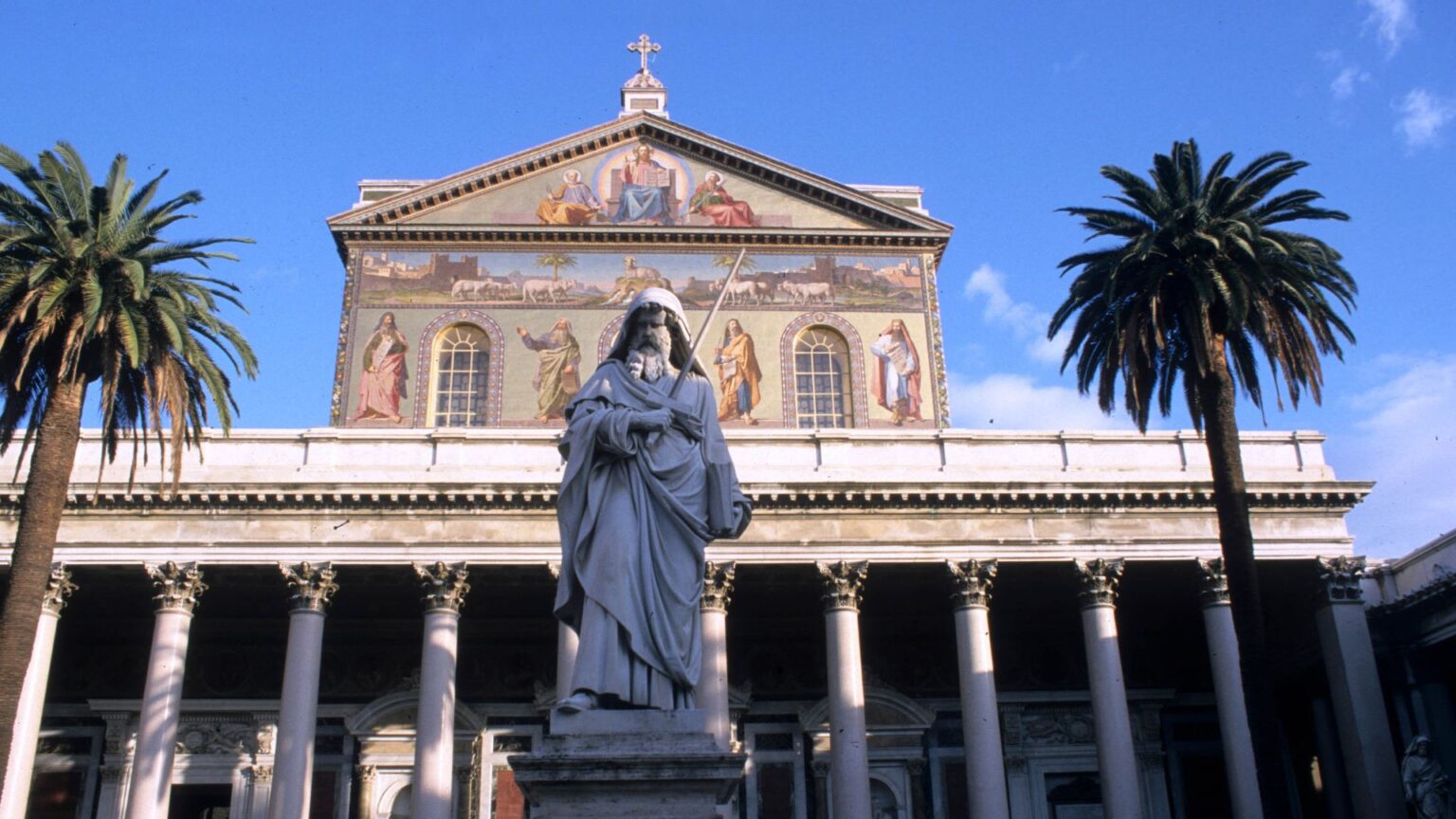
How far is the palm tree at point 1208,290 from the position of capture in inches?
831

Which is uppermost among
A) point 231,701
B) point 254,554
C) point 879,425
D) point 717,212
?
point 717,212

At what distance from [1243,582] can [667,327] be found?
14586mm

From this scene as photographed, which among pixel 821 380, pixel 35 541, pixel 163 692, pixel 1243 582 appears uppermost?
pixel 821 380

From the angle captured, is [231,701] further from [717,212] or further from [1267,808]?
[1267,808]

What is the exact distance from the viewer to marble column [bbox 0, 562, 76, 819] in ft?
A: 70.8

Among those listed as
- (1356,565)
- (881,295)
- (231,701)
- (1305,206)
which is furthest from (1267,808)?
(231,701)

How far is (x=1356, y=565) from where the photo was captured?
24.8 metres

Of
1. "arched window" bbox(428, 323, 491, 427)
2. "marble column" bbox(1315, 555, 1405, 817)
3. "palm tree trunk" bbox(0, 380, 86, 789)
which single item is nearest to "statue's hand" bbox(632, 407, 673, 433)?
"palm tree trunk" bbox(0, 380, 86, 789)

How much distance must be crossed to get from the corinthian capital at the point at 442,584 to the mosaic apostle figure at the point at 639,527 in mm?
17190

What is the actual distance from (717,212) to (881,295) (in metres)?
4.34

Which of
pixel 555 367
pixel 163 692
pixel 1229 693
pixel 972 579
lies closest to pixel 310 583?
pixel 163 692

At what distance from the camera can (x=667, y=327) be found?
745 cm

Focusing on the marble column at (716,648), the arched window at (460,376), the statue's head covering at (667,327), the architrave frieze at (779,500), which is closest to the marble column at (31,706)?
the architrave frieze at (779,500)

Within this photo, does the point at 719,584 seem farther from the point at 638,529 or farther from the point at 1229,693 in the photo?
the point at 638,529
